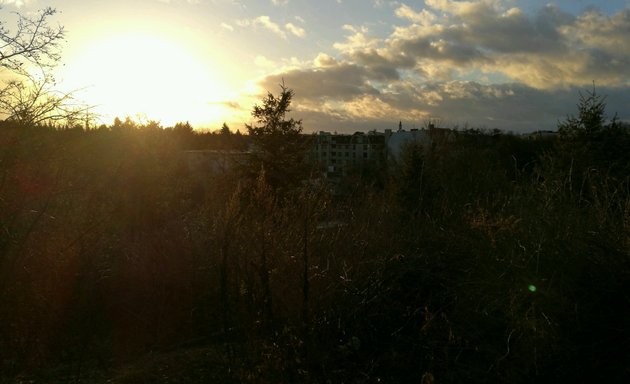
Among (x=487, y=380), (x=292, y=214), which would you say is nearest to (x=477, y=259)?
(x=487, y=380)

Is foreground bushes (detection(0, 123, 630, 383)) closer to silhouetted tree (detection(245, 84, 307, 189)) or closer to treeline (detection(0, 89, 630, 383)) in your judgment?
treeline (detection(0, 89, 630, 383))

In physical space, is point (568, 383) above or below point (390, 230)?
below

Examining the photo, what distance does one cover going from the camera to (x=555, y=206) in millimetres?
6398

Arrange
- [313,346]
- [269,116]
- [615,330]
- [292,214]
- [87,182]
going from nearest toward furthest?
[615,330] < [313,346] < [292,214] < [87,182] < [269,116]

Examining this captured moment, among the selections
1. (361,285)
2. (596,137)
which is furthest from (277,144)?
(361,285)

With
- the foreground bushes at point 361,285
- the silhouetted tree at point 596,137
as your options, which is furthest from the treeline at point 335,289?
the silhouetted tree at point 596,137

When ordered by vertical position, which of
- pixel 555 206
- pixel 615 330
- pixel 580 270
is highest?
pixel 555 206

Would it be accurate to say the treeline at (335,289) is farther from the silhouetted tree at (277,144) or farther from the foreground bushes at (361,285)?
the silhouetted tree at (277,144)

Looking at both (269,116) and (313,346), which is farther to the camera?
(269,116)

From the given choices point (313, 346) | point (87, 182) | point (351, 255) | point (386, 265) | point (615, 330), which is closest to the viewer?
point (615, 330)

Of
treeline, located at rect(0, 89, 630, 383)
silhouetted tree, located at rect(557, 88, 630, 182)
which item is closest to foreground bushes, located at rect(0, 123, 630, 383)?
treeline, located at rect(0, 89, 630, 383)

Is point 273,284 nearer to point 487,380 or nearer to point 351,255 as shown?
point 351,255

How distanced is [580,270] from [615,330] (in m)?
0.68

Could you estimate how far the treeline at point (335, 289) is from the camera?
525 centimetres
